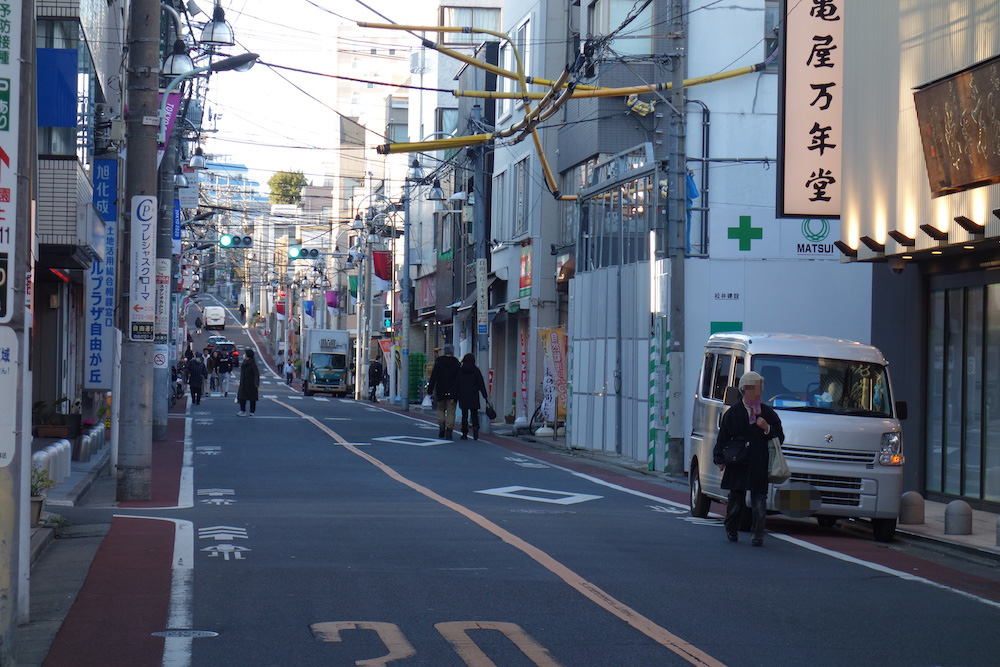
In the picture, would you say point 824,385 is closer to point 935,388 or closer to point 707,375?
point 707,375

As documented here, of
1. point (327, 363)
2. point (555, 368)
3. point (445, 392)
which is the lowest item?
point (327, 363)

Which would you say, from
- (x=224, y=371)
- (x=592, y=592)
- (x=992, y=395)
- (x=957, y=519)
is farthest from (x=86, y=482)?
(x=224, y=371)

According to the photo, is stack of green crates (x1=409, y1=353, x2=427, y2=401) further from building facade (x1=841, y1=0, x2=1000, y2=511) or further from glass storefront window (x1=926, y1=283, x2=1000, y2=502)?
glass storefront window (x1=926, y1=283, x2=1000, y2=502)

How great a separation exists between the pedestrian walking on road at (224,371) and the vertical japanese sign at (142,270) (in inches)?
1658

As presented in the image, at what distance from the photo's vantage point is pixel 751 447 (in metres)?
13.4

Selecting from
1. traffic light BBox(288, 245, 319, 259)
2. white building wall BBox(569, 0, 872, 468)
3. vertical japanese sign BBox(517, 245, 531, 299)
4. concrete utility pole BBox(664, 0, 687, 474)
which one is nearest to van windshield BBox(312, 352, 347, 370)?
traffic light BBox(288, 245, 319, 259)

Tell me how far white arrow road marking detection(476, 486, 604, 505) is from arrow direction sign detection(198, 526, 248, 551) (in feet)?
16.4

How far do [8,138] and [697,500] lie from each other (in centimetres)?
1105

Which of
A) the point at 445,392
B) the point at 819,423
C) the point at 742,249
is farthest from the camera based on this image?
the point at 445,392

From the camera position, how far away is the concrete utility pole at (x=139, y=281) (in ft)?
52.2

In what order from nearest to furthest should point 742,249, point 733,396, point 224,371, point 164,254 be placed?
point 733,396 → point 164,254 → point 742,249 → point 224,371

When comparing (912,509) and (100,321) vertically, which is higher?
(100,321)

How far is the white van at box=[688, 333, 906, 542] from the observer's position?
14.5 metres

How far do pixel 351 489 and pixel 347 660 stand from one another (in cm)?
1029
